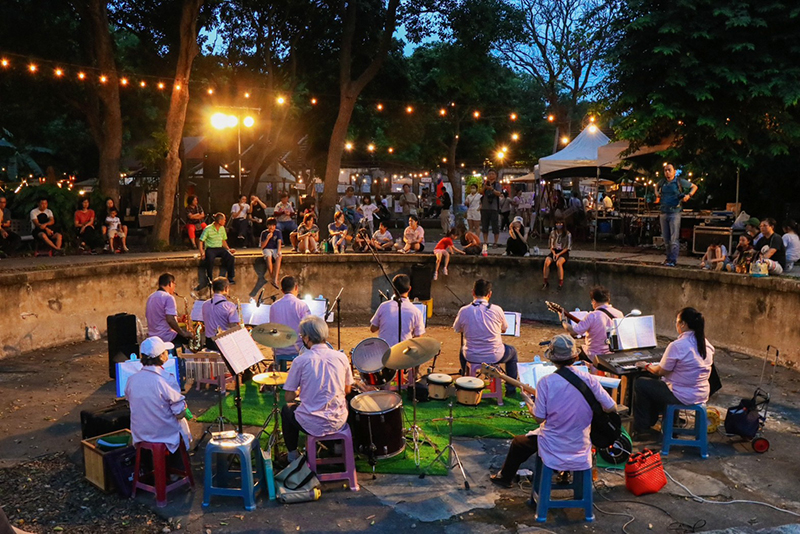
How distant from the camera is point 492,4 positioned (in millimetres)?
21859

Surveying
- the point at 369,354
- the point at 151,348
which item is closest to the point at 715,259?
the point at 369,354

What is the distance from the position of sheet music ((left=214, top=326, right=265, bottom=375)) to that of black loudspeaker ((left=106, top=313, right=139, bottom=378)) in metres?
3.89

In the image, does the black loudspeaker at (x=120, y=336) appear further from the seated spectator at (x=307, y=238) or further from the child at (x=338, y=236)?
the child at (x=338, y=236)

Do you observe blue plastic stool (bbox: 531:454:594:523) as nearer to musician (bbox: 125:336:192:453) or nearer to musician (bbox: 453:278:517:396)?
musician (bbox: 453:278:517:396)

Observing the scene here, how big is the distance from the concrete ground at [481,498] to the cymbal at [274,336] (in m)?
1.45

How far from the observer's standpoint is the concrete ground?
6043mm

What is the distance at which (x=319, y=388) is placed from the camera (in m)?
6.53

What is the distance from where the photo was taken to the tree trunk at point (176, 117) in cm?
1723

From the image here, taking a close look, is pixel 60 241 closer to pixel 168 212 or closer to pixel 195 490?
pixel 168 212

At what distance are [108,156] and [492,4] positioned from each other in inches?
488

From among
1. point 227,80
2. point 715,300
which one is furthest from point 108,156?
point 715,300

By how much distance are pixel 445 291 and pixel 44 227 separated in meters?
9.58

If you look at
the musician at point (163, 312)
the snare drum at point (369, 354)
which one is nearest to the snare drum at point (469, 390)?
the snare drum at point (369, 354)

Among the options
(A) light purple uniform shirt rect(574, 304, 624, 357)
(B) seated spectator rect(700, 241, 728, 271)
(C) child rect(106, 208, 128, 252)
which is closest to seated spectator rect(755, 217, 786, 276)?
(B) seated spectator rect(700, 241, 728, 271)
